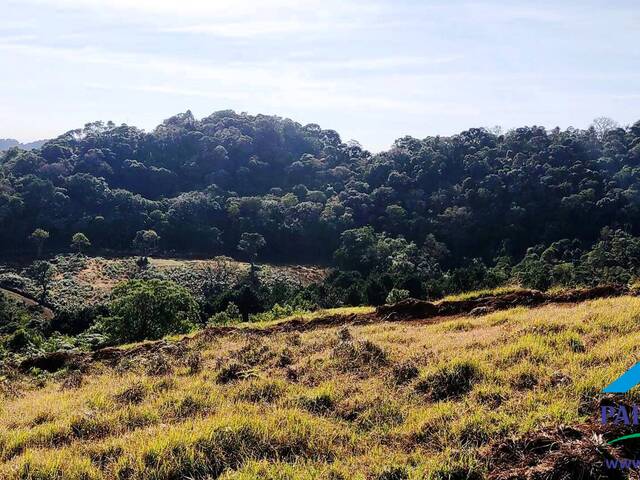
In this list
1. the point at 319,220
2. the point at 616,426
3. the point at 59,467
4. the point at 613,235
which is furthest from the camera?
the point at 319,220

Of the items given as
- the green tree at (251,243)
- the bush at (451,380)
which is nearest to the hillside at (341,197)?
the green tree at (251,243)

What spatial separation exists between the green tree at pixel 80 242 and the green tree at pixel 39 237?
3268 millimetres

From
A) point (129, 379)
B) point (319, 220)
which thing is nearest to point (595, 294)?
point (129, 379)

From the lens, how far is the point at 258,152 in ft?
313

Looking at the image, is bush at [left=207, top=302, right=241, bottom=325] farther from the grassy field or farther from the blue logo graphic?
the blue logo graphic

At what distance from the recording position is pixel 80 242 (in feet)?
213

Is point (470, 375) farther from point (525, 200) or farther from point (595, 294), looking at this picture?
point (525, 200)

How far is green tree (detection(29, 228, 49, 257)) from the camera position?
63656 millimetres

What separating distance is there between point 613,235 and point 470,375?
55221mm

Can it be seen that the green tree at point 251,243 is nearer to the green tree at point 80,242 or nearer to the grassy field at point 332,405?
the green tree at point 80,242

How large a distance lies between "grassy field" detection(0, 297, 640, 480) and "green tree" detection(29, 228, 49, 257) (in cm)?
6008

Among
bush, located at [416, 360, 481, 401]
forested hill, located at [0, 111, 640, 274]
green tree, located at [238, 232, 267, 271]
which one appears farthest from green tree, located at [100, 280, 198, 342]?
green tree, located at [238, 232, 267, 271]

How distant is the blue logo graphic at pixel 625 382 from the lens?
224 inches

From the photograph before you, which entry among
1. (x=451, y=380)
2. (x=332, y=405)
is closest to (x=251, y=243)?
(x=332, y=405)
